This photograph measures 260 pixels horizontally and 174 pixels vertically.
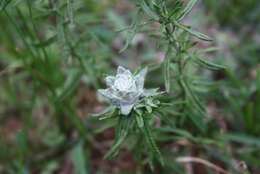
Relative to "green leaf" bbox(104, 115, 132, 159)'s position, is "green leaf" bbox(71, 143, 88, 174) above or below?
below

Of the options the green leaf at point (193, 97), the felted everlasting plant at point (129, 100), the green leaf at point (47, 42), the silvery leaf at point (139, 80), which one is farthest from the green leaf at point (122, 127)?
the green leaf at point (47, 42)

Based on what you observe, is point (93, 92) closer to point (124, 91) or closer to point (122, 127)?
point (122, 127)

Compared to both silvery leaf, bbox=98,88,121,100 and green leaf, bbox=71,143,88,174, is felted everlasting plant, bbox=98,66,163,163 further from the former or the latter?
green leaf, bbox=71,143,88,174

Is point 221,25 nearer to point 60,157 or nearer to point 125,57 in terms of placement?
point 125,57

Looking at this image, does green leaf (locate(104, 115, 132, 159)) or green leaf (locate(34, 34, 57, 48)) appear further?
green leaf (locate(34, 34, 57, 48))

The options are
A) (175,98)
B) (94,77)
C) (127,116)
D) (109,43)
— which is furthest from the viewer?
(109,43)

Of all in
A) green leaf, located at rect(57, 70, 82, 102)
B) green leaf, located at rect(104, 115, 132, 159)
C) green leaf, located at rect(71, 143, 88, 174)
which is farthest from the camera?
green leaf, located at rect(71, 143, 88, 174)

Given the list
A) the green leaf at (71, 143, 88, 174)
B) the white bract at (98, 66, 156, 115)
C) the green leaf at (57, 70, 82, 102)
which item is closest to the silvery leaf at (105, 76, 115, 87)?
the white bract at (98, 66, 156, 115)

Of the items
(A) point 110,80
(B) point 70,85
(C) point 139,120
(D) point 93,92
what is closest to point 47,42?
(B) point 70,85

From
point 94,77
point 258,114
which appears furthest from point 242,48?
point 94,77
